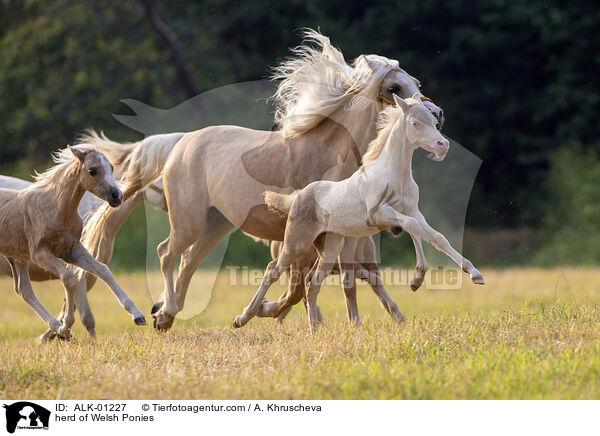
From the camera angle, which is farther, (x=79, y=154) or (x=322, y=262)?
(x=79, y=154)

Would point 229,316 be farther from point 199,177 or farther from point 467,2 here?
point 467,2

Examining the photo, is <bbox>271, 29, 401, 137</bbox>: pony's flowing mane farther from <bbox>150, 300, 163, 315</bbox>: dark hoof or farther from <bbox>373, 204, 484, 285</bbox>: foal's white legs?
<bbox>150, 300, 163, 315</bbox>: dark hoof

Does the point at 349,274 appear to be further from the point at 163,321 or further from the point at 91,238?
the point at 91,238

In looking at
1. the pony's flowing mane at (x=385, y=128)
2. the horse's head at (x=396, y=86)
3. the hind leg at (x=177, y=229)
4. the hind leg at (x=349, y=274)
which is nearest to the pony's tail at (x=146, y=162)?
the hind leg at (x=177, y=229)

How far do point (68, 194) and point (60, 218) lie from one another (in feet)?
0.72

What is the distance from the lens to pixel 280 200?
6.43m

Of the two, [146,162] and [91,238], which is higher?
[146,162]

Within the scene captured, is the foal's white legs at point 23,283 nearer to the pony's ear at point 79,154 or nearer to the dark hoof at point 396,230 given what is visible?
the pony's ear at point 79,154

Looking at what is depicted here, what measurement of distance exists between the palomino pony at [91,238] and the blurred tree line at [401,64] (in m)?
11.7

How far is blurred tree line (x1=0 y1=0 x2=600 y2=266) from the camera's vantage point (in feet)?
66.4

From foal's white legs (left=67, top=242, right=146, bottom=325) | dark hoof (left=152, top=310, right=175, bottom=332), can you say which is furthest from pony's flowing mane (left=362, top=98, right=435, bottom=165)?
dark hoof (left=152, top=310, right=175, bottom=332)

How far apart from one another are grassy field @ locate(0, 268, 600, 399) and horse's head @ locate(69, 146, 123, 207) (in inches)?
49.6

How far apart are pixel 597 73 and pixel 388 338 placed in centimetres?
1711
